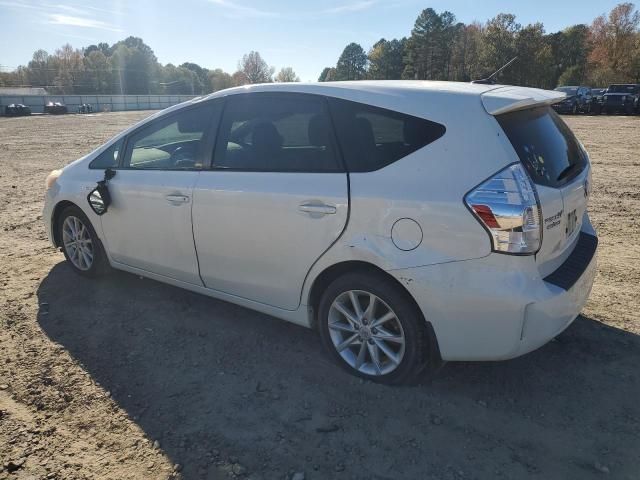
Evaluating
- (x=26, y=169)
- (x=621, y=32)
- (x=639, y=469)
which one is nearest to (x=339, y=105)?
(x=639, y=469)

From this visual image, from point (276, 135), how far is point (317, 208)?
27.2 inches

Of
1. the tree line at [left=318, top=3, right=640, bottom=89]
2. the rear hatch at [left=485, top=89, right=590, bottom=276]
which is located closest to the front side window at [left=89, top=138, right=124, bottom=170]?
the rear hatch at [left=485, top=89, right=590, bottom=276]

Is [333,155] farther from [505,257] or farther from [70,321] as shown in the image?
[70,321]

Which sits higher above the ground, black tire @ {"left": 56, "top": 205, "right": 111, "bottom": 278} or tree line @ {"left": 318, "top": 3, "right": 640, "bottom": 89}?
tree line @ {"left": 318, "top": 3, "right": 640, "bottom": 89}

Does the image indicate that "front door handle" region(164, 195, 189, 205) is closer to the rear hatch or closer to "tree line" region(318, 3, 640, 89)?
the rear hatch

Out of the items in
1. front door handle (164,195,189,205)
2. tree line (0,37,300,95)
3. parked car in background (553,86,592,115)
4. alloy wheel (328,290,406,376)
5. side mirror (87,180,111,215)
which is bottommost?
alloy wheel (328,290,406,376)

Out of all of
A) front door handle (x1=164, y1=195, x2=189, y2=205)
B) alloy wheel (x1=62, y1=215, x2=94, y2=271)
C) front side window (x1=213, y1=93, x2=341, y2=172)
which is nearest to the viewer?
front side window (x1=213, y1=93, x2=341, y2=172)

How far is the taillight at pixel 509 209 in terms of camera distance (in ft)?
8.04

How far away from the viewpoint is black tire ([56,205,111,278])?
4586 millimetres

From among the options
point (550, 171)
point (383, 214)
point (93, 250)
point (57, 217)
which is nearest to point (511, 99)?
point (550, 171)

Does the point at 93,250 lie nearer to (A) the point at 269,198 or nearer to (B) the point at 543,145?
(A) the point at 269,198

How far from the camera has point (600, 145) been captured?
15.1 meters

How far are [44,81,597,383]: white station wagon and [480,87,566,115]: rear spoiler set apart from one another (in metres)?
0.01

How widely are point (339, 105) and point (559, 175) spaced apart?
1.33 metres
